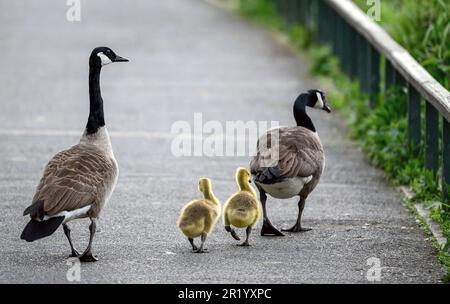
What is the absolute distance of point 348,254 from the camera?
8.87 meters

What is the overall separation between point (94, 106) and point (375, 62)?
5.17 m

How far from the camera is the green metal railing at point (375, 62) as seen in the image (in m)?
10.2

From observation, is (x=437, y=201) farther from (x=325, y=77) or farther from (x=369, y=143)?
(x=325, y=77)

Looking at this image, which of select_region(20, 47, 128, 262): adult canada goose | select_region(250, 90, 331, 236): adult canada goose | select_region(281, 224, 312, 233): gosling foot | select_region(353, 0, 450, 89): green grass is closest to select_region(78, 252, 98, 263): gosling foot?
select_region(20, 47, 128, 262): adult canada goose

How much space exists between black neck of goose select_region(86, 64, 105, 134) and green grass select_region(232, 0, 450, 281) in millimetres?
2873

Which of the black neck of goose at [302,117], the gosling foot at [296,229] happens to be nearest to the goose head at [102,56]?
the black neck of goose at [302,117]

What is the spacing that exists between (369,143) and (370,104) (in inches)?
41.3

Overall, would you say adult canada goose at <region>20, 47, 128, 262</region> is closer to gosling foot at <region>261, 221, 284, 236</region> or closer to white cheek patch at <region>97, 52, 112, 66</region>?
white cheek patch at <region>97, 52, 112, 66</region>

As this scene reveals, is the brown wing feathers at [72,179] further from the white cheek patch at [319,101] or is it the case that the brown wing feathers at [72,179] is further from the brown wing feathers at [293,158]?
the white cheek patch at [319,101]

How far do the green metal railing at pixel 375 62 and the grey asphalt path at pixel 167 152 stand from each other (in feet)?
2.00

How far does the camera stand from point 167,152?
43.0 feet

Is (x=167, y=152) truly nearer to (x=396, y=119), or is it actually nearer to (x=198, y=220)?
(x=396, y=119)

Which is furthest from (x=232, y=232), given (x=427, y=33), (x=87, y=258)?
(x=427, y=33)
